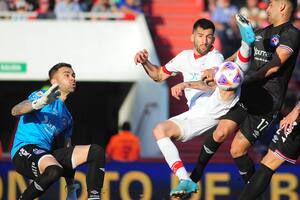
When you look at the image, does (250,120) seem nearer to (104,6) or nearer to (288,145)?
(288,145)

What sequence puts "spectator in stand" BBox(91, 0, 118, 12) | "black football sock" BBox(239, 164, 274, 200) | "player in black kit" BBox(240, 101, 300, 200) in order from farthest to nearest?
"spectator in stand" BBox(91, 0, 118, 12)
"black football sock" BBox(239, 164, 274, 200)
"player in black kit" BBox(240, 101, 300, 200)

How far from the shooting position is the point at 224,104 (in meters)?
10.0

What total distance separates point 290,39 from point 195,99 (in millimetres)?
1274

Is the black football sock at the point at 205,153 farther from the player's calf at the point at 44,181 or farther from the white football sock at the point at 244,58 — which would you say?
the player's calf at the point at 44,181

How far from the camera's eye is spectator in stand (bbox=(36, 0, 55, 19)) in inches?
719

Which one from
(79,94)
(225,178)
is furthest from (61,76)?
(79,94)

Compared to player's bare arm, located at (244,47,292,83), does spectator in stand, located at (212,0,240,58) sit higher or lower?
higher

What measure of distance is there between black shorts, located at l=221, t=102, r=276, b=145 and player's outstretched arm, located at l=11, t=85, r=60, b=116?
1.98 m

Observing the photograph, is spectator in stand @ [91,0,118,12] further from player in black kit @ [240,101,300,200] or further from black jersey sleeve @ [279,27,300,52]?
player in black kit @ [240,101,300,200]

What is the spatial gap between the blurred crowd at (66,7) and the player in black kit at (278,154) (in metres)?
8.97

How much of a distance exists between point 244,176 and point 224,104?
958mm

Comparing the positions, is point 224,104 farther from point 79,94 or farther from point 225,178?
point 79,94

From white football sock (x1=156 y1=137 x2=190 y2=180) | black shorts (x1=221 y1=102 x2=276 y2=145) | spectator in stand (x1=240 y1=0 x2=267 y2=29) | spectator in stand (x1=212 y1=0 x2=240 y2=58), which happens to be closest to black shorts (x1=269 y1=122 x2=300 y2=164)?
black shorts (x1=221 y1=102 x2=276 y2=145)

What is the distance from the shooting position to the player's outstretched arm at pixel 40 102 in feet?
30.7
